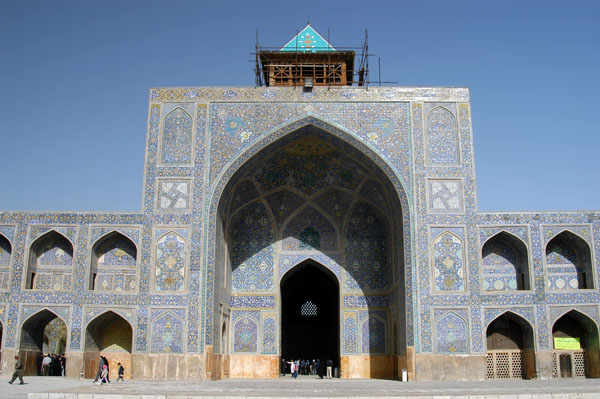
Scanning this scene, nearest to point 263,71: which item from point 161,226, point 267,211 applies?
point 267,211

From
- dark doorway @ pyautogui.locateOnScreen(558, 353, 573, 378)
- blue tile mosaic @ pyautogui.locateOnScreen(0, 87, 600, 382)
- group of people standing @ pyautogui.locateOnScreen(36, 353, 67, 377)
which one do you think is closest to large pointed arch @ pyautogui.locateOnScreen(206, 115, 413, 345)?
blue tile mosaic @ pyautogui.locateOnScreen(0, 87, 600, 382)

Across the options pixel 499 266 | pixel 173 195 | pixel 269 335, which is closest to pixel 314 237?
pixel 269 335

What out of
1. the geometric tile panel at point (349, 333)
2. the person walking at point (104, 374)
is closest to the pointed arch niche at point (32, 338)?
the person walking at point (104, 374)

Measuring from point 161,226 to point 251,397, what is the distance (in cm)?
602

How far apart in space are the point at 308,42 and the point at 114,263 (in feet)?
30.9

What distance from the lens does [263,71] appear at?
19.8m

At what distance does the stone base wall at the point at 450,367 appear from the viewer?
1359 cm

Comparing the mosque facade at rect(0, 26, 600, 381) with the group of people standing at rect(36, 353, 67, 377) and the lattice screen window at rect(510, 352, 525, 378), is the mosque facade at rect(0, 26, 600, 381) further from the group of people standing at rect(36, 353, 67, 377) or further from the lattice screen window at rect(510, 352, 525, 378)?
the group of people standing at rect(36, 353, 67, 377)

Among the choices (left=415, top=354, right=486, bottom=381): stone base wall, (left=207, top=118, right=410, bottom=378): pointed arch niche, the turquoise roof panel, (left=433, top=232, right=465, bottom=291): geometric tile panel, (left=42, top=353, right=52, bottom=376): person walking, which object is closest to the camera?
(left=415, top=354, right=486, bottom=381): stone base wall

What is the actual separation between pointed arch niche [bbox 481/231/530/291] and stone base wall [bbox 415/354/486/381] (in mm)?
1925

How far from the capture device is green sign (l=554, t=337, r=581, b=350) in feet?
47.8

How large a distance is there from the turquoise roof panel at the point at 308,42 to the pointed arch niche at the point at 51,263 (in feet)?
29.7

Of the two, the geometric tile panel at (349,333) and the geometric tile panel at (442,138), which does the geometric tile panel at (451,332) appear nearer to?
the geometric tile panel at (349,333)

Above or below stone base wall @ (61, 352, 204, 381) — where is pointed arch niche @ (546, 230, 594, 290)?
above
